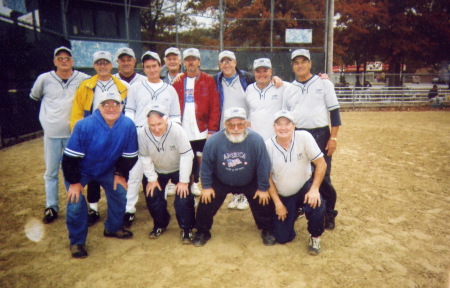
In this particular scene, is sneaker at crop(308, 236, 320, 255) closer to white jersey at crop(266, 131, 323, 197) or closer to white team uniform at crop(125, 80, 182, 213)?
white jersey at crop(266, 131, 323, 197)

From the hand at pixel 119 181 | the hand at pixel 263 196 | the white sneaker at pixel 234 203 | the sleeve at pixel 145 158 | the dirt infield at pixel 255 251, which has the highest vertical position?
the sleeve at pixel 145 158

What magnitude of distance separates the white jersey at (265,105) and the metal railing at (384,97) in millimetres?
15707

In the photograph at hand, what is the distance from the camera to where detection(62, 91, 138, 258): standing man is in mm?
3332

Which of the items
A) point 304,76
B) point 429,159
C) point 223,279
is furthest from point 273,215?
point 429,159

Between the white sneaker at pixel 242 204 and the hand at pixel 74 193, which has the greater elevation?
the hand at pixel 74 193

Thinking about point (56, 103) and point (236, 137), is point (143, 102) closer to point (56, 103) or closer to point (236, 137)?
point (56, 103)

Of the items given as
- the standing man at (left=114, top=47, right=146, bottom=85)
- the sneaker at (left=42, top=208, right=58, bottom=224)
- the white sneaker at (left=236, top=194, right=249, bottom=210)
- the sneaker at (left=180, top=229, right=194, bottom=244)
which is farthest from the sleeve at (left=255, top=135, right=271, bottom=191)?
the sneaker at (left=42, top=208, right=58, bottom=224)

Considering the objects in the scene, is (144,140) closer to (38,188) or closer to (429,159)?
(38,188)

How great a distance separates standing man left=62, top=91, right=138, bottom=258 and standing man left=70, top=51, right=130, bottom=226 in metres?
0.42

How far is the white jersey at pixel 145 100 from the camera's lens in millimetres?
4098

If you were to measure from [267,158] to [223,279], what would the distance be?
127 cm

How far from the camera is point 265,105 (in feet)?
13.9

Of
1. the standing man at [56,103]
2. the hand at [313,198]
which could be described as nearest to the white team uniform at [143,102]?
the standing man at [56,103]

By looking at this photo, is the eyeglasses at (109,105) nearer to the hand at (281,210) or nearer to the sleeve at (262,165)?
the sleeve at (262,165)
